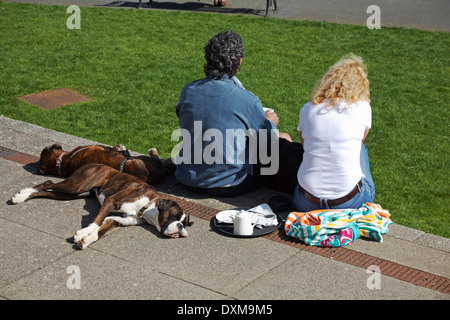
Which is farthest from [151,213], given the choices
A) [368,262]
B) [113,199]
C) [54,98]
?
[54,98]

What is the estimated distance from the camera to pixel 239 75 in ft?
35.3

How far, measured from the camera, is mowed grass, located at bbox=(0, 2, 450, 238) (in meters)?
7.84

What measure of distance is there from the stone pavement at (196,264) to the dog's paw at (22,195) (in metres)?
0.07

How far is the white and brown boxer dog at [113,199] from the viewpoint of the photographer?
5285 mm

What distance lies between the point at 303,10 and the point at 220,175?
10.6 meters

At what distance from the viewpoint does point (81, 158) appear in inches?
243

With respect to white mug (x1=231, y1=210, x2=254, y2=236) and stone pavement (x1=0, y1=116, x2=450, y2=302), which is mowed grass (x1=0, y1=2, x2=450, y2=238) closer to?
stone pavement (x1=0, y1=116, x2=450, y2=302)

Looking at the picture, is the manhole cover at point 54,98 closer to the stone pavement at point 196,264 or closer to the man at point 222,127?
the stone pavement at point 196,264

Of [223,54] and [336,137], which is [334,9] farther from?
[336,137]

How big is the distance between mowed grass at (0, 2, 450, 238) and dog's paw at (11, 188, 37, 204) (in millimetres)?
2107

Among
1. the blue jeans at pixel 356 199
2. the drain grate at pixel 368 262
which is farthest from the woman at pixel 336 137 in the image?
the drain grate at pixel 368 262

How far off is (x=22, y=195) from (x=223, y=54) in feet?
7.30

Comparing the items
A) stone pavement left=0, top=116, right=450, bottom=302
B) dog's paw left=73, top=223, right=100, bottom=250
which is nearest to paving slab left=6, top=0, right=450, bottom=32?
stone pavement left=0, top=116, right=450, bottom=302

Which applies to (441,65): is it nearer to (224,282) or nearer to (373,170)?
(373,170)
